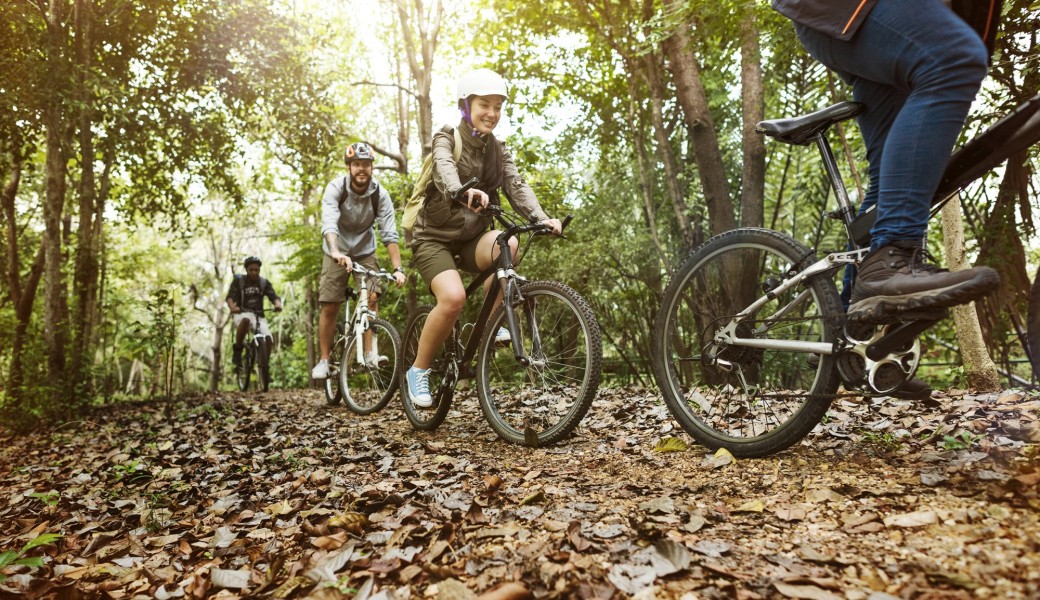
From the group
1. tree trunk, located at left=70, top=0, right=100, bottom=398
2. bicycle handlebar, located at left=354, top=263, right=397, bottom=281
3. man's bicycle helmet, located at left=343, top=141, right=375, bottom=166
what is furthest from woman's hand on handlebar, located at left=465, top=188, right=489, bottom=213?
tree trunk, located at left=70, top=0, right=100, bottom=398

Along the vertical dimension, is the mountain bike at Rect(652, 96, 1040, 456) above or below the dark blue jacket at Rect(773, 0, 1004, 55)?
below

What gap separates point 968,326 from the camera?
11.9 feet

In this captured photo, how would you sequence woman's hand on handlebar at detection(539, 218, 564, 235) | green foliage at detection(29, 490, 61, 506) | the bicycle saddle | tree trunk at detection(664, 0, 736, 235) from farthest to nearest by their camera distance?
tree trunk at detection(664, 0, 736, 235), woman's hand on handlebar at detection(539, 218, 564, 235), green foliage at detection(29, 490, 61, 506), the bicycle saddle

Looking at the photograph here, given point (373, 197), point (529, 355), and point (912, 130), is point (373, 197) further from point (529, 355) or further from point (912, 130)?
point (912, 130)

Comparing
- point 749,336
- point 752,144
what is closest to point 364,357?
point 749,336

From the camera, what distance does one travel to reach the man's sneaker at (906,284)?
1.75 metres

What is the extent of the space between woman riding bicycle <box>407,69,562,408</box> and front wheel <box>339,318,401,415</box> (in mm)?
1197

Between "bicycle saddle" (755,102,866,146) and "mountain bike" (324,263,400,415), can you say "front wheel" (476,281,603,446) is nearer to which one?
"bicycle saddle" (755,102,866,146)

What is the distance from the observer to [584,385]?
10.2 ft

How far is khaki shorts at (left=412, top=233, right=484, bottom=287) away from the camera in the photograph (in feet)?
12.2

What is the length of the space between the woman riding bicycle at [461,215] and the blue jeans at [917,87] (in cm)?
186

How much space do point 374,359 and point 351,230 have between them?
A: 1337mm

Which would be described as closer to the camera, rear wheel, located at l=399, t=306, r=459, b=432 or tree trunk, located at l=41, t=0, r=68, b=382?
rear wheel, located at l=399, t=306, r=459, b=432

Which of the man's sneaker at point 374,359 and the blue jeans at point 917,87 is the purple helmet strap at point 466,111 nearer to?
the blue jeans at point 917,87
